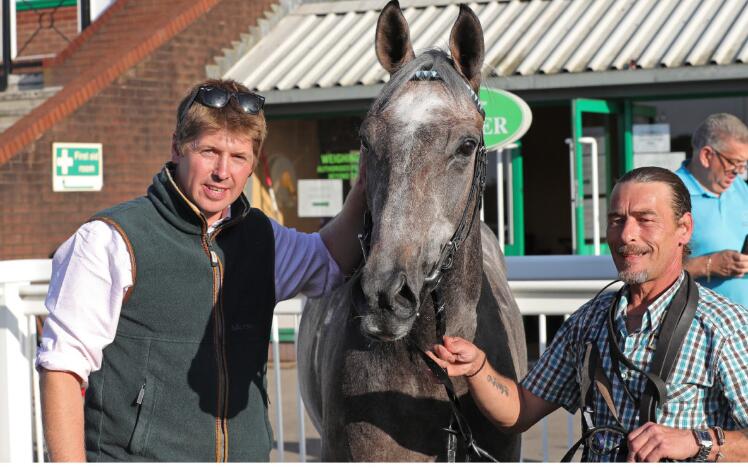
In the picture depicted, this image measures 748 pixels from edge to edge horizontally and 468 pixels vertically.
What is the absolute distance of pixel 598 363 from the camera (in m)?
2.74

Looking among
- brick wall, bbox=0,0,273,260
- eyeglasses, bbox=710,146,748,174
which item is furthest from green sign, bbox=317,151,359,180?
eyeglasses, bbox=710,146,748,174

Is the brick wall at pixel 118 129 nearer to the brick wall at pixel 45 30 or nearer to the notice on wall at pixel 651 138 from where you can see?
the brick wall at pixel 45 30

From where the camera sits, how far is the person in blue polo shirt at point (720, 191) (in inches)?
199

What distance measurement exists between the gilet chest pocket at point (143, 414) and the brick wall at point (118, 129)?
1047 centimetres

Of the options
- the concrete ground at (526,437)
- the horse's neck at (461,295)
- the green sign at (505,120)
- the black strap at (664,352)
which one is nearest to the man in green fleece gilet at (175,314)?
the horse's neck at (461,295)

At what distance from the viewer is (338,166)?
13.2 m

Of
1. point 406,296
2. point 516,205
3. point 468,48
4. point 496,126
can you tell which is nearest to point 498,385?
point 406,296

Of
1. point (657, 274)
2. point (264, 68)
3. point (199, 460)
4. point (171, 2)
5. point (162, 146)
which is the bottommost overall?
point (199, 460)

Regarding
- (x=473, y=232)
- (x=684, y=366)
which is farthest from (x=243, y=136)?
(x=684, y=366)

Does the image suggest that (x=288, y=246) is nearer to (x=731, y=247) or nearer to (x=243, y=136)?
(x=243, y=136)

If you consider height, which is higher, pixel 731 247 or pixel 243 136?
pixel 243 136

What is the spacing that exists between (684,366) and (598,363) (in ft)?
0.77

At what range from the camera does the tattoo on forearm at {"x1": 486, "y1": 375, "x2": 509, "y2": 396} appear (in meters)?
2.90

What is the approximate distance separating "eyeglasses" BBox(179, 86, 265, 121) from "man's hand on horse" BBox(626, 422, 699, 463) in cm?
132
